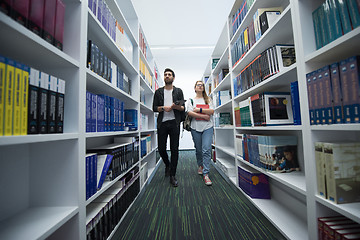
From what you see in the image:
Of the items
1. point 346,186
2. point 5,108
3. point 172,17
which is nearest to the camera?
point 5,108

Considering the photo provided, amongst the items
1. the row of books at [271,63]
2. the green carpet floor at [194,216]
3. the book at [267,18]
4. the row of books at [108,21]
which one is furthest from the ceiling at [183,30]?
the green carpet floor at [194,216]

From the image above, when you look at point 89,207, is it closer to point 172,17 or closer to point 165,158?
point 165,158

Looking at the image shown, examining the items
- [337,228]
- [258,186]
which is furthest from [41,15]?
[258,186]

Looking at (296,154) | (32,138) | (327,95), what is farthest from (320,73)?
(32,138)

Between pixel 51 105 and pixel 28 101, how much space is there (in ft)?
0.28

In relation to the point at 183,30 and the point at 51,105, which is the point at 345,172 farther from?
the point at 183,30

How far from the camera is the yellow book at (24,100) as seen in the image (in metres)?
0.47

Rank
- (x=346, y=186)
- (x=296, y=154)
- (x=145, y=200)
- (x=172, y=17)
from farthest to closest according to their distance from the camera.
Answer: (x=172, y=17), (x=145, y=200), (x=296, y=154), (x=346, y=186)

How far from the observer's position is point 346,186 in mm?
615

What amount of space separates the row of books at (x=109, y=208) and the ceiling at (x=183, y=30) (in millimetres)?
3234

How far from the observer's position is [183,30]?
351 cm

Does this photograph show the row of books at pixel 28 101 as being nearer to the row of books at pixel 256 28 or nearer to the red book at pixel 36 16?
the red book at pixel 36 16

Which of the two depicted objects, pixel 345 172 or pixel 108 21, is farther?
pixel 108 21

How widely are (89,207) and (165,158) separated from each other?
118 centimetres
